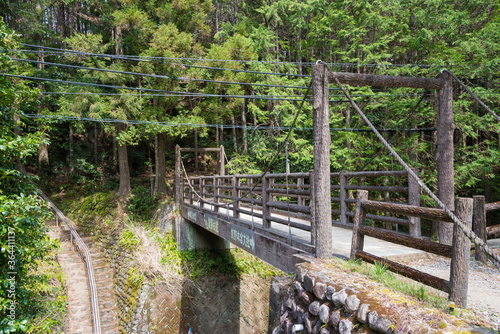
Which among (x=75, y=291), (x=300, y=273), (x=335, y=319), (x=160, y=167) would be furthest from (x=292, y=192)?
(x=160, y=167)

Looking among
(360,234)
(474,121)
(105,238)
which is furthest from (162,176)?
(474,121)

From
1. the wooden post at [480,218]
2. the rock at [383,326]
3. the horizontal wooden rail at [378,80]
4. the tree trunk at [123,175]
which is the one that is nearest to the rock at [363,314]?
the rock at [383,326]

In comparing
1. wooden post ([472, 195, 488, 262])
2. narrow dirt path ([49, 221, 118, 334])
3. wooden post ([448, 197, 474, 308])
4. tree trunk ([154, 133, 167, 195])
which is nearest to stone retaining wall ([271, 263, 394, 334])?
wooden post ([448, 197, 474, 308])

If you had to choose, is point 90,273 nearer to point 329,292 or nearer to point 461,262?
point 329,292

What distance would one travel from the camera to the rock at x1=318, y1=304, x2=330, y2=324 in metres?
3.03

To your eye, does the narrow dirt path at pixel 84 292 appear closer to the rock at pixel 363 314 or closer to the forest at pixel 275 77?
the forest at pixel 275 77

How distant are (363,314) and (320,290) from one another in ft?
2.25

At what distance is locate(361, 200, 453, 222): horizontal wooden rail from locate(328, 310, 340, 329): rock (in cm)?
128

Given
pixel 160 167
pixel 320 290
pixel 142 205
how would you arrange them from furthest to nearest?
pixel 160 167 < pixel 142 205 < pixel 320 290

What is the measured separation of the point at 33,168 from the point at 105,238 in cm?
1026

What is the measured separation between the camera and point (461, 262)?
102 inches

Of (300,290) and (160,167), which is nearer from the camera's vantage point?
(300,290)

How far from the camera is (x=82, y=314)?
9352mm

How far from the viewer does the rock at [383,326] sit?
2.30 m
